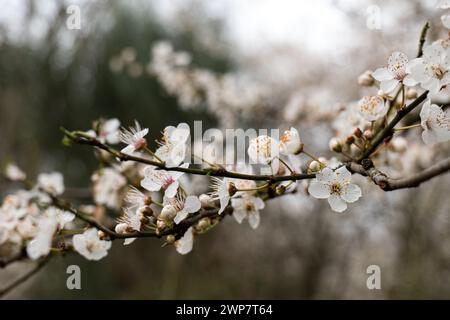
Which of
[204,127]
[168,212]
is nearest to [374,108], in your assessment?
[168,212]

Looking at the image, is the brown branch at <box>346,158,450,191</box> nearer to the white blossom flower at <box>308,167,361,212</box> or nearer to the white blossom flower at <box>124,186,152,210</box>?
the white blossom flower at <box>308,167,361,212</box>

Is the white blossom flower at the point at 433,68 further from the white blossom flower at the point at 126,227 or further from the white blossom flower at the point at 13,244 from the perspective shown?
the white blossom flower at the point at 13,244

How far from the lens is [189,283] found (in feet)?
15.2

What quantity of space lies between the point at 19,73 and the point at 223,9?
7.25 feet

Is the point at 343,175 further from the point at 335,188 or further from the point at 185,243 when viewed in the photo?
the point at 185,243

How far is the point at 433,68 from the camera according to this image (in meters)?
0.60

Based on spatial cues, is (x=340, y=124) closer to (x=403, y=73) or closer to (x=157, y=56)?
(x=403, y=73)

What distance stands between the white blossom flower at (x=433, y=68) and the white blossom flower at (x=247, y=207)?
31 cm

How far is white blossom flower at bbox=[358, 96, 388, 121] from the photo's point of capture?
0.72 m

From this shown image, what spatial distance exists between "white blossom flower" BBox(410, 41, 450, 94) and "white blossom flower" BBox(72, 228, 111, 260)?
56cm

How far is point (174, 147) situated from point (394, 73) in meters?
0.35

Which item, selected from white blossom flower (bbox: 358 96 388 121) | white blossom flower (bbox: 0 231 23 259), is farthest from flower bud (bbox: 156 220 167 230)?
white blossom flower (bbox: 0 231 23 259)

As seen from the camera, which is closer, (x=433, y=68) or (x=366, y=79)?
(x=433, y=68)
